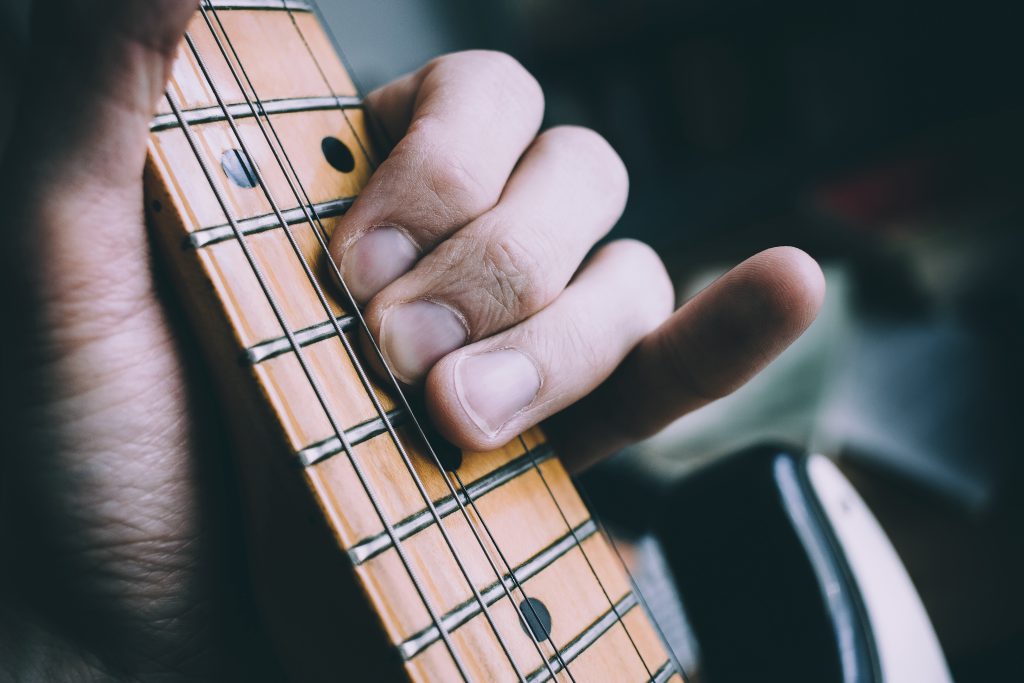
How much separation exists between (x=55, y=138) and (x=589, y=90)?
6.62ft

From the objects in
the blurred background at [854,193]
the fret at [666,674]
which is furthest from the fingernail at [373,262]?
the blurred background at [854,193]

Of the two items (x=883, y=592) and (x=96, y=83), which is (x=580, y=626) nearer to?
(x=883, y=592)

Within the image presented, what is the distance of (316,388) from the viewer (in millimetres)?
423

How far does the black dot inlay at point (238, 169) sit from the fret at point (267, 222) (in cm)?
2

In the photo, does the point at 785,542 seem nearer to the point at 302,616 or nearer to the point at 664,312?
the point at 664,312

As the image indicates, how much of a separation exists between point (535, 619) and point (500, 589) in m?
0.04

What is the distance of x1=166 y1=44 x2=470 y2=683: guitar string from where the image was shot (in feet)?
1.38

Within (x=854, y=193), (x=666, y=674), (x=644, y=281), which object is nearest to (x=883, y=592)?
(x=666, y=674)

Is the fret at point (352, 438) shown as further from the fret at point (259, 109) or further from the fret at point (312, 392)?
the fret at point (259, 109)

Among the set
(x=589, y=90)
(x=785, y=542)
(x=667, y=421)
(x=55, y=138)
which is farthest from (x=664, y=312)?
(x=589, y=90)

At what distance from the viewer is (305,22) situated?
1.79 feet

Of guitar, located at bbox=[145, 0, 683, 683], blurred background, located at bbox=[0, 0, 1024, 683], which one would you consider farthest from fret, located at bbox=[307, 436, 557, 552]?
blurred background, located at bbox=[0, 0, 1024, 683]

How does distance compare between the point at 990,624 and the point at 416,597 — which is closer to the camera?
the point at 416,597

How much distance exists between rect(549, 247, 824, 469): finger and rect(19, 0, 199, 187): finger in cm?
44
